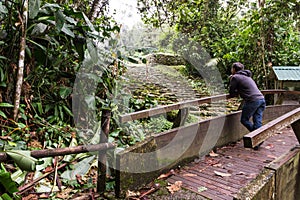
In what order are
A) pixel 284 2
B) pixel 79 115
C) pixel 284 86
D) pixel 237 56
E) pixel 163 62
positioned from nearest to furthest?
1. pixel 79 115
2. pixel 284 86
3. pixel 284 2
4. pixel 237 56
5. pixel 163 62

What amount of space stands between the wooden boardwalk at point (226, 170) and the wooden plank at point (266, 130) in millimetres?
641

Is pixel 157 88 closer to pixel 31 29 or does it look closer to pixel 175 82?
pixel 175 82

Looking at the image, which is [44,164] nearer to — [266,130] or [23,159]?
[23,159]

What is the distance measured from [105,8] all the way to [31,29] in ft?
7.79

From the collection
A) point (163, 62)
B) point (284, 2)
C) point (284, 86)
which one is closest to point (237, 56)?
point (284, 2)

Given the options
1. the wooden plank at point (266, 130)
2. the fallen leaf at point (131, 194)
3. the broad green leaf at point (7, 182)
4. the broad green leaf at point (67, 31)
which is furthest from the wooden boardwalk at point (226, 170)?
the broad green leaf at point (67, 31)

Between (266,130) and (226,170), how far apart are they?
40.9 inches

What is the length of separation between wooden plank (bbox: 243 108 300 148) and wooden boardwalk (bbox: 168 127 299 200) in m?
0.64

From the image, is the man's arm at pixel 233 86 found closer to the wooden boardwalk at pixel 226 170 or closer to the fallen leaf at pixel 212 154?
the wooden boardwalk at pixel 226 170

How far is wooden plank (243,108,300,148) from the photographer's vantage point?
188cm

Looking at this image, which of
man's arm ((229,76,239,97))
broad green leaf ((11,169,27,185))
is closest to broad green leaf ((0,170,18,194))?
broad green leaf ((11,169,27,185))

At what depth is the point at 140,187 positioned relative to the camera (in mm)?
2490

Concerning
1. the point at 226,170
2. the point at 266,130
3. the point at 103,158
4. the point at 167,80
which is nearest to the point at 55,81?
the point at 103,158

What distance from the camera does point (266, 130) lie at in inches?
81.4
